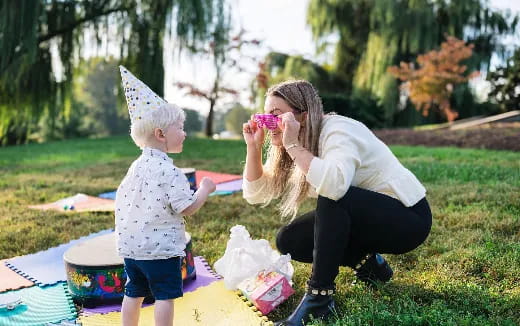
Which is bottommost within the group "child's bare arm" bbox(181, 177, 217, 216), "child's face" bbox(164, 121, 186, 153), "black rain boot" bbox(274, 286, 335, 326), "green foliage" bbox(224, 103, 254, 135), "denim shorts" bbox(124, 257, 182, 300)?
"green foliage" bbox(224, 103, 254, 135)

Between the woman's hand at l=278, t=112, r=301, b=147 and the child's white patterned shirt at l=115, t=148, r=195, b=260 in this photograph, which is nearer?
the child's white patterned shirt at l=115, t=148, r=195, b=260

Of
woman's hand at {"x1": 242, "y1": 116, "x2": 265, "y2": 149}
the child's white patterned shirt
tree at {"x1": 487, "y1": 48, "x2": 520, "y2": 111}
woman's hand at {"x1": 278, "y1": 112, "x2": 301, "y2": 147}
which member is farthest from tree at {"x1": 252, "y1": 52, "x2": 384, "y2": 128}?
the child's white patterned shirt

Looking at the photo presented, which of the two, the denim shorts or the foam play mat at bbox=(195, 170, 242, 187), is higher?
the denim shorts

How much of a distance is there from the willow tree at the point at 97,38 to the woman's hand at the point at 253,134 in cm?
636

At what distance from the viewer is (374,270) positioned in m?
2.46

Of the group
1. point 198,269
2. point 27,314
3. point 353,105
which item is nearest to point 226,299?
point 198,269

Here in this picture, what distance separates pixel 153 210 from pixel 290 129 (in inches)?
25.9

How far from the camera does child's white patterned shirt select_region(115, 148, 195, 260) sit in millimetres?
1911

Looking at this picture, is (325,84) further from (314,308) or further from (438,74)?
(314,308)

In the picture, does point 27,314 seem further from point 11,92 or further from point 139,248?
point 11,92

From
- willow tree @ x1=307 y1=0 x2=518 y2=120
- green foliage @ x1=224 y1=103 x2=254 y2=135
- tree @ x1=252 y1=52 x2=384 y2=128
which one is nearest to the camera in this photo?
willow tree @ x1=307 y1=0 x2=518 y2=120

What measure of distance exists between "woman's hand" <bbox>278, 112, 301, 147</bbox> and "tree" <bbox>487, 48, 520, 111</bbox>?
1646 cm

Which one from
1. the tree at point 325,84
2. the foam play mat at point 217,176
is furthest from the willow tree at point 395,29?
the foam play mat at point 217,176

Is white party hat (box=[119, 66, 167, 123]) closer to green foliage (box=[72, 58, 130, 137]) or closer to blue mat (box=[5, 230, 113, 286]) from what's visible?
blue mat (box=[5, 230, 113, 286])
